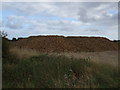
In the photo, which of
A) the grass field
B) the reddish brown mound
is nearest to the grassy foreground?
the grass field

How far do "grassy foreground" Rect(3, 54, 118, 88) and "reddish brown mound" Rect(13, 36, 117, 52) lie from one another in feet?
72.2

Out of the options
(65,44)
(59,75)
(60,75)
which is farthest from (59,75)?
(65,44)

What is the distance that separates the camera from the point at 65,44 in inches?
1400

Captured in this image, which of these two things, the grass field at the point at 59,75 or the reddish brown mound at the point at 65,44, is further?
the reddish brown mound at the point at 65,44

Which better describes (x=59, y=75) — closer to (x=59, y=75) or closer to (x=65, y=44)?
(x=59, y=75)

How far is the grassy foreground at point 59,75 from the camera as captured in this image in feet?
24.8

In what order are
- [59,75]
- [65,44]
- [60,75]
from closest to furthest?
[59,75] < [60,75] < [65,44]

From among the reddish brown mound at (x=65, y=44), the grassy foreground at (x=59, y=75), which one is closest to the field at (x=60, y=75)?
the grassy foreground at (x=59, y=75)

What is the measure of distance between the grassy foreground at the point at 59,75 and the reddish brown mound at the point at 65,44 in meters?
22.0

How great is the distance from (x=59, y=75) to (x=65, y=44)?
27289mm

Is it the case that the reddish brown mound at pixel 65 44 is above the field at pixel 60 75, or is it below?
above

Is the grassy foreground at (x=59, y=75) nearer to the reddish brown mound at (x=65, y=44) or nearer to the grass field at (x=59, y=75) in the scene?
the grass field at (x=59, y=75)

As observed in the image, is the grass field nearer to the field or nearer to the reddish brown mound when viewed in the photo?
the field

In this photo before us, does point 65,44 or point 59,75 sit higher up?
point 65,44
